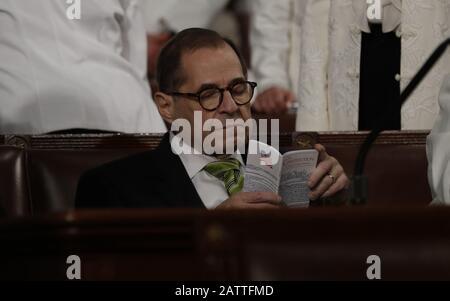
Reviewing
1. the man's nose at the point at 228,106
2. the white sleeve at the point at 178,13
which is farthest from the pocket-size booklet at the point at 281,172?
the white sleeve at the point at 178,13

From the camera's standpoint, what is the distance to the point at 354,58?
4266mm

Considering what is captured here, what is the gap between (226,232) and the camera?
1.77m

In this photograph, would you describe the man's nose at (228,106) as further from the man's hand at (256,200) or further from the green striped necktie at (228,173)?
the man's hand at (256,200)

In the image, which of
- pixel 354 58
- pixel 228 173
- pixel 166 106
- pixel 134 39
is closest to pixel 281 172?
pixel 228 173

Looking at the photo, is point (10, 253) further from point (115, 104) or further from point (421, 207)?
point (115, 104)

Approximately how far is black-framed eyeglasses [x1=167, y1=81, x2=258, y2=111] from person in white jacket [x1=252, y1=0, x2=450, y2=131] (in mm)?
1036

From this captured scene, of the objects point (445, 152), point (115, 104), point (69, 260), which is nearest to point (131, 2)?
point (115, 104)

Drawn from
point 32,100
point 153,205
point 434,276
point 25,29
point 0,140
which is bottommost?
point 434,276

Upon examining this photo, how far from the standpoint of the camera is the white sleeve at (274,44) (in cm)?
500

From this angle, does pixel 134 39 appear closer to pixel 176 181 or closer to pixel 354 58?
pixel 354 58

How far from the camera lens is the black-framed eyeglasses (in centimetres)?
327

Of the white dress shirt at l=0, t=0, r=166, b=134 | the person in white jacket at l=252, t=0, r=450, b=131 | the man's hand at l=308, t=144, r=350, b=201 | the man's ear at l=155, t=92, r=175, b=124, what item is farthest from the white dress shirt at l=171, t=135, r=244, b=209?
the person in white jacket at l=252, t=0, r=450, b=131

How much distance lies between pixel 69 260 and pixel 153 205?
1.27 m

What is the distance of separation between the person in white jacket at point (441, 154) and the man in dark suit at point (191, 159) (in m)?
0.31
